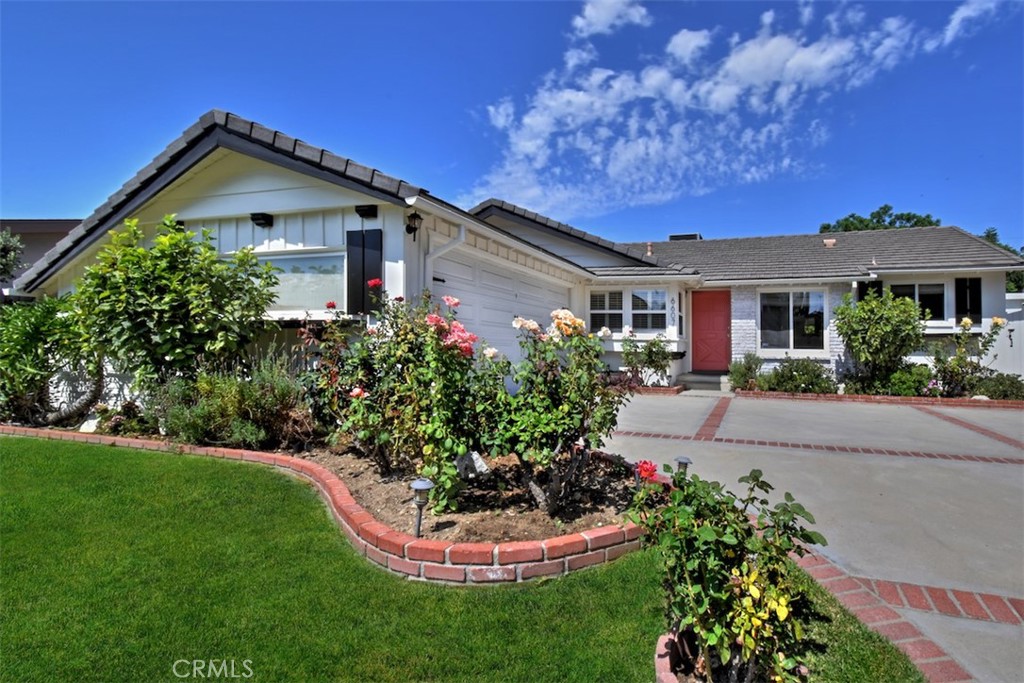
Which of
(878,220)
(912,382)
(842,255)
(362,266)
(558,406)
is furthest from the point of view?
(878,220)

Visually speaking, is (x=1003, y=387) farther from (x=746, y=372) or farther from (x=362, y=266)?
(x=362, y=266)

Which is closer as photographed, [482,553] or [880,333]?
[482,553]

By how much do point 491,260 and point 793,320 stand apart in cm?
991

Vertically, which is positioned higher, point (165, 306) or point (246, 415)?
point (165, 306)

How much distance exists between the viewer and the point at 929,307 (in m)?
13.3

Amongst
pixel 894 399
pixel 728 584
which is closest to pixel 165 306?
pixel 728 584

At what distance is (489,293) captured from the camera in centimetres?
869

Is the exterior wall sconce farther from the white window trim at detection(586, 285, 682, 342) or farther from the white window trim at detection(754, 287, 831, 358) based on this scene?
the white window trim at detection(754, 287, 831, 358)

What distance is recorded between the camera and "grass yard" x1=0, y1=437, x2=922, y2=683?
6.92ft

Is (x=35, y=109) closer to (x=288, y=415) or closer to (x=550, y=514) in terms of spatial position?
(x=288, y=415)

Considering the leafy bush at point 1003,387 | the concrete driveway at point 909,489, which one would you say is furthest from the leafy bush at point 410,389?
the leafy bush at point 1003,387

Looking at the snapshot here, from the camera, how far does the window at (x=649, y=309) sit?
13.8m

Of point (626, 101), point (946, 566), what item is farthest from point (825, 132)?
point (946, 566)

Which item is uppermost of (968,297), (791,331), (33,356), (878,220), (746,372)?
(878,220)
